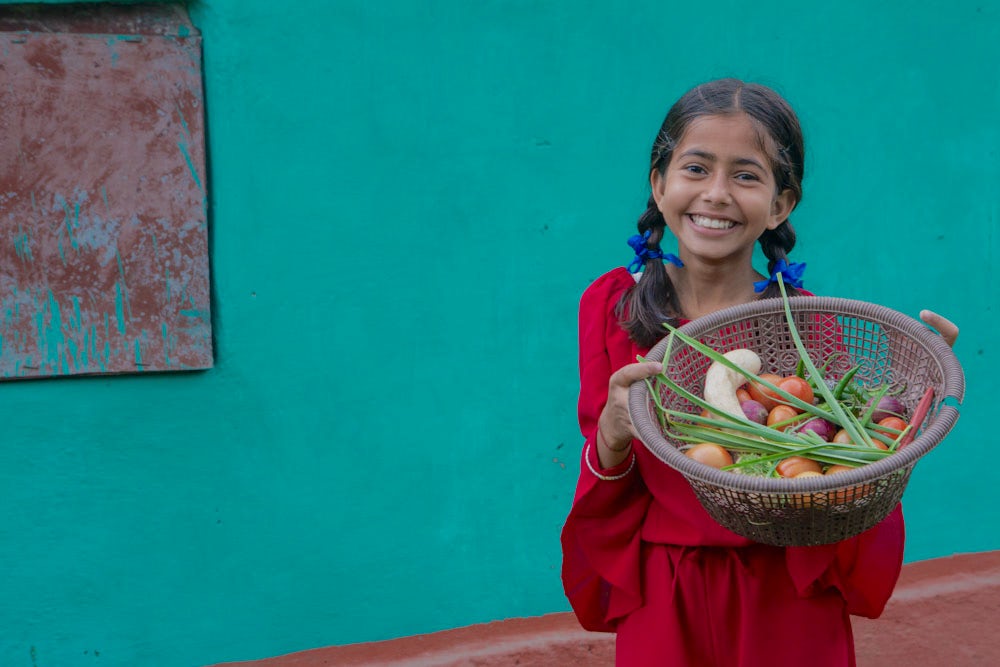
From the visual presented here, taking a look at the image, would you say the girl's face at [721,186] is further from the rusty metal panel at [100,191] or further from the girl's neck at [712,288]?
the rusty metal panel at [100,191]

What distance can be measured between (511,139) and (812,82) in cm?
109

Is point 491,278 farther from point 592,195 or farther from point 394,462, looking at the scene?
point 394,462

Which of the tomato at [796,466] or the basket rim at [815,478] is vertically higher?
the basket rim at [815,478]

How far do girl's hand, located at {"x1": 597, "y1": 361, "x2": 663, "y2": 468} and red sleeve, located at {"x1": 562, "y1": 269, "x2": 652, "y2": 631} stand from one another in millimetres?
36

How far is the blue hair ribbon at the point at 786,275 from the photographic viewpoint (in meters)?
2.26

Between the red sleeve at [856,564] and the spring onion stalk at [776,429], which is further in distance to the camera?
the red sleeve at [856,564]

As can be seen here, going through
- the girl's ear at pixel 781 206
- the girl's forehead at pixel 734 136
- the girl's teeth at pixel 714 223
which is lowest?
the girl's teeth at pixel 714 223

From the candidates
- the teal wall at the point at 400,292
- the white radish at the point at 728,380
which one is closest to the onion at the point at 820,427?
the white radish at the point at 728,380

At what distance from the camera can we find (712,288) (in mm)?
2270

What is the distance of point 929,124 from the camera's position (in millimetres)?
3934

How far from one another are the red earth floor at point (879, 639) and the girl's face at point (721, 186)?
2.08m

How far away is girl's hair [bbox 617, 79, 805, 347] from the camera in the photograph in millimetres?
2129

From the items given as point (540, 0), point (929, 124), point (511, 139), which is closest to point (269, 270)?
point (511, 139)

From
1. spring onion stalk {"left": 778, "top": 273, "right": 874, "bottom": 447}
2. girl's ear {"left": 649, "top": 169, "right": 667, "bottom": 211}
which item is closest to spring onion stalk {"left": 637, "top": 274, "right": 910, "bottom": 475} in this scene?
spring onion stalk {"left": 778, "top": 273, "right": 874, "bottom": 447}
